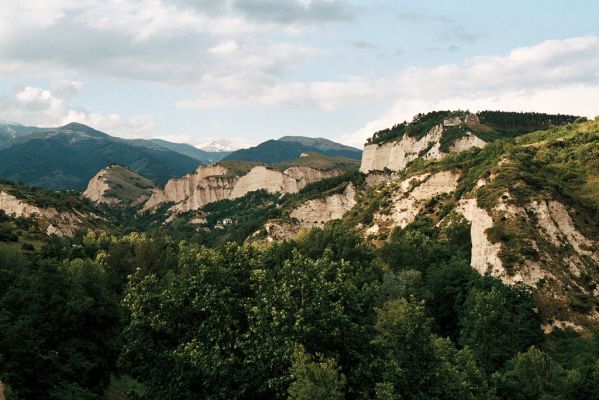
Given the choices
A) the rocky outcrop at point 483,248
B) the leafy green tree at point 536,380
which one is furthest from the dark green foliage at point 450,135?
the leafy green tree at point 536,380

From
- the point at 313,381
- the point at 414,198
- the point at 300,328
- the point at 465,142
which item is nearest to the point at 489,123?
the point at 465,142

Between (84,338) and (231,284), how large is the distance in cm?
1456

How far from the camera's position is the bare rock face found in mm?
129875

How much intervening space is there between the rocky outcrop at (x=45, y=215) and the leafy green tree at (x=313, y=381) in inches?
4338

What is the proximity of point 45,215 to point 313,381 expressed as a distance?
11998 cm

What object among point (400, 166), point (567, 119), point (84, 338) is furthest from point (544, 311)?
point (567, 119)

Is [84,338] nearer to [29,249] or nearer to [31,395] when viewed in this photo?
[31,395]

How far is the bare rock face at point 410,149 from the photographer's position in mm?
129875

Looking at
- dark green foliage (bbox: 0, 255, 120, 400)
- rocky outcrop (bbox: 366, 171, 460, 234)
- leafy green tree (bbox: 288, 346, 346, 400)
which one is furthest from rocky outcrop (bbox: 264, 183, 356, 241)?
leafy green tree (bbox: 288, 346, 346, 400)

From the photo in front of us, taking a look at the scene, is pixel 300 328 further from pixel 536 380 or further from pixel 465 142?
pixel 465 142

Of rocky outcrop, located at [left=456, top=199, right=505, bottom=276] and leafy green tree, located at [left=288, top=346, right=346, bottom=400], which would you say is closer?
leafy green tree, located at [left=288, top=346, right=346, bottom=400]

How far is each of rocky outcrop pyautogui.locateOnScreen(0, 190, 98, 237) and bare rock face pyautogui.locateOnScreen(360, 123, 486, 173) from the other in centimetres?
8015

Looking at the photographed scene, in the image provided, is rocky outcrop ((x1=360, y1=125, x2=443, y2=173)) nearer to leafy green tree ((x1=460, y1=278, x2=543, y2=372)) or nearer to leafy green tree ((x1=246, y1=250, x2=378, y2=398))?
leafy green tree ((x1=460, y1=278, x2=543, y2=372))

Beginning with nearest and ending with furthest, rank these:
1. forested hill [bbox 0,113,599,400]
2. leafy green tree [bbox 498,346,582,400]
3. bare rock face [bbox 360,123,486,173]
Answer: forested hill [bbox 0,113,599,400]
leafy green tree [bbox 498,346,582,400]
bare rock face [bbox 360,123,486,173]
